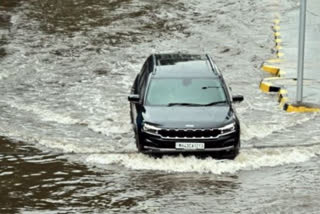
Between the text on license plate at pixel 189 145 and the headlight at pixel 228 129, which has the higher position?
the headlight at pixel 228 129

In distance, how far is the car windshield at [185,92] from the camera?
44.0 feet

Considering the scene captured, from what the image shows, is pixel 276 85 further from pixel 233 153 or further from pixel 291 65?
pixel 233 153

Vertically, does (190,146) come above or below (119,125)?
above

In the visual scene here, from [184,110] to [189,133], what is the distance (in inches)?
30.8

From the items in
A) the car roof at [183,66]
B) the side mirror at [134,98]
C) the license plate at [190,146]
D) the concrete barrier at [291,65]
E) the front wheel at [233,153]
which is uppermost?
the car roof at [183,66]

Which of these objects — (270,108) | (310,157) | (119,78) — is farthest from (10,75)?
(310,157)

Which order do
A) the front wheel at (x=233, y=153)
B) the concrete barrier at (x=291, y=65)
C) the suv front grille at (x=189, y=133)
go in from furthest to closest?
1. the concrete barrier at (x=291, y=65)
2. the front wheel at (x=233, y=153)
3. the suv front grille at (x=189, y=133)

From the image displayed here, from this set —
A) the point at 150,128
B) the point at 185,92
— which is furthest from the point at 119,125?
the point at 150,128

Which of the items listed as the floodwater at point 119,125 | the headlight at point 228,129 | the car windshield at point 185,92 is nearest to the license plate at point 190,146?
the floodwater at point 119,125

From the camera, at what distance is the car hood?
12438 mm

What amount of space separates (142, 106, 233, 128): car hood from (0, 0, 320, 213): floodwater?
2.19 feet

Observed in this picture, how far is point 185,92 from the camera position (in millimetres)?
13609

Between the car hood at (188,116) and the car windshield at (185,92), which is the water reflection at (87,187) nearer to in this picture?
the car hood at (188,116)

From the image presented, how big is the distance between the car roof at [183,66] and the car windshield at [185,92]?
0.18 m
